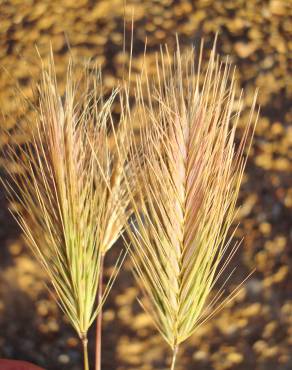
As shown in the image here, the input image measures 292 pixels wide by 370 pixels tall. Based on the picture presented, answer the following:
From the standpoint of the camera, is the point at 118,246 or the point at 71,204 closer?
the point at 71,204

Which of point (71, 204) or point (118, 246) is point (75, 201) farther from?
point (118, 246)

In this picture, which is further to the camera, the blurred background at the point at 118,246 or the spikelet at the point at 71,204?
the blurred background at the point at 118,246

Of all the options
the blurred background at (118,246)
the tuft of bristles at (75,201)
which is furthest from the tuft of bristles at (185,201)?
the blurred background at (118,246)

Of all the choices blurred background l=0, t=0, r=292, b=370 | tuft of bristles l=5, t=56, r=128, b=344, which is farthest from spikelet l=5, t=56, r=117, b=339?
blurred background l=0, t=0, r=292, b=370

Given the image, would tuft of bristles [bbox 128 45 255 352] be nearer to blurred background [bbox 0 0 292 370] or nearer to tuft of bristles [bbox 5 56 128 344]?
tuft of bristles [bbox 5 56 128 344]

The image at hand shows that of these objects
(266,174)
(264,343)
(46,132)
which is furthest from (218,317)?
(46,132)

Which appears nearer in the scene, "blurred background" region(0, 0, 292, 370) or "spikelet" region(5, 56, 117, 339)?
"spikelet" region(5, 56, 117, 339)

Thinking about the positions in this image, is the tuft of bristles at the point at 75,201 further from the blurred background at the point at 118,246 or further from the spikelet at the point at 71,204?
the blurred background at the point at 118,246

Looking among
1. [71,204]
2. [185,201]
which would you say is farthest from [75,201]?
[185,201]

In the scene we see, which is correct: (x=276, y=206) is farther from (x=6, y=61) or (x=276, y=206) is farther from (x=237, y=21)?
(x=6, y=61)
